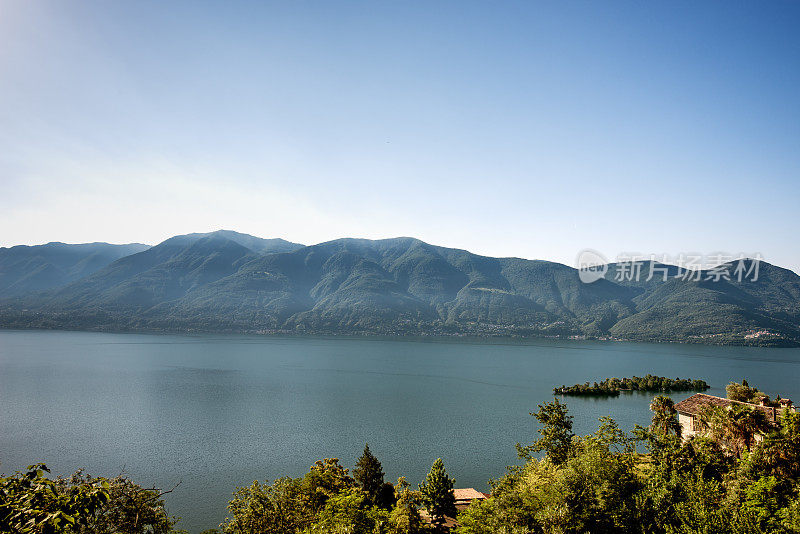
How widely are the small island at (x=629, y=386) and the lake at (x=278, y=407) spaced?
3695mm

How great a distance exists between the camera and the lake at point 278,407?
135 ft

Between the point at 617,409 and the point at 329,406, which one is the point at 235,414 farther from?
the point at 617,409

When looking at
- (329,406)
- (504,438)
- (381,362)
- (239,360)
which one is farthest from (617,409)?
(239,360)

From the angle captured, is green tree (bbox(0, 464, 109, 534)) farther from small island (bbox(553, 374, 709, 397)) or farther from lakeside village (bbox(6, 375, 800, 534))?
small island (bbox(553, 374, 709, 397))

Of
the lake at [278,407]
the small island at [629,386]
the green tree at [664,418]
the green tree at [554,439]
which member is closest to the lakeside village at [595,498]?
the green tree at [554,439]

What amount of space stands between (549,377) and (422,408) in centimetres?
4453

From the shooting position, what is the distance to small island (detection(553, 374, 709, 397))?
80.6m

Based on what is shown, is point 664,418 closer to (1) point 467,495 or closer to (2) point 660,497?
(1) point 467,495

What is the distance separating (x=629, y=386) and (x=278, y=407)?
65838 mm

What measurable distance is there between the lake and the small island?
3.70m

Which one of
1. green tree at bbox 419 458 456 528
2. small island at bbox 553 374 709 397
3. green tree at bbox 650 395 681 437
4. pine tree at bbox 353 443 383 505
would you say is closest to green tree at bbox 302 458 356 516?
pine tree at bbox 353 443 383 505

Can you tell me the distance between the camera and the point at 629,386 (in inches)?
3403

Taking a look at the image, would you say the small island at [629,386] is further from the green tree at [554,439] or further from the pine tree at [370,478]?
the pine tree at [370,478]

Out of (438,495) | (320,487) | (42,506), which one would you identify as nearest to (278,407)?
(438,495)
